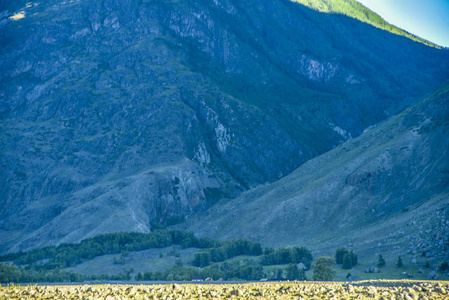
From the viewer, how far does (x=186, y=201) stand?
170m

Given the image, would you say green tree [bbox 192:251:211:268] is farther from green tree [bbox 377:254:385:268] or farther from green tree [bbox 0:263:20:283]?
green tree [bbox 377:254:385:268]

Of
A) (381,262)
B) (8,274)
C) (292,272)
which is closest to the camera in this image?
(381,262)

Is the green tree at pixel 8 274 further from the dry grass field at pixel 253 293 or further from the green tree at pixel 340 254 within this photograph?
the green tree at pixel 340 254

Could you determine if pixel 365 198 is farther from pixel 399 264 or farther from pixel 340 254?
pixel 399 264

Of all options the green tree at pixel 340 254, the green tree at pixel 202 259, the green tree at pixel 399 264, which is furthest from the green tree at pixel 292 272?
the green tree at pixel 202 259

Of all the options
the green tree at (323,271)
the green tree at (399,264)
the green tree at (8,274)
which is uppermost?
the green tree at (8,274)

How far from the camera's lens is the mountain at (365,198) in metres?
102

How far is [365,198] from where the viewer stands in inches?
4956

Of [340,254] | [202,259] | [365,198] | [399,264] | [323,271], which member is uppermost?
[365,198]

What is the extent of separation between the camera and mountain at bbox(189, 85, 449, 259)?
Answer: 334ft

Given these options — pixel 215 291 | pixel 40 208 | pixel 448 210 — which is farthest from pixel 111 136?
pixel 215 291

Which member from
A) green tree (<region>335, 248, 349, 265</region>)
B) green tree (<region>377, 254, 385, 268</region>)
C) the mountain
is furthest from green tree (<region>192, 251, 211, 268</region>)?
green tree (<region>377, 254, 385, 268</region>)

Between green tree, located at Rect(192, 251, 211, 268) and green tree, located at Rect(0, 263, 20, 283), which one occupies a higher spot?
green tree, located at Rect(0, 263, 20, 283)

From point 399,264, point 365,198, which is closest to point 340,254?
point 399,264
